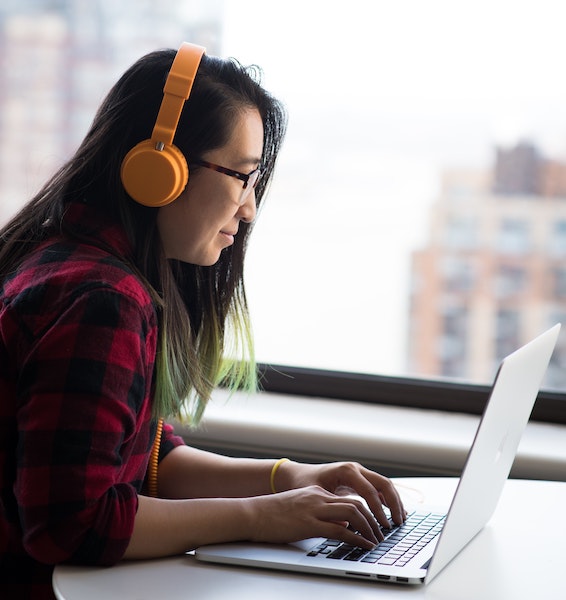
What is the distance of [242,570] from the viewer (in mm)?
1000

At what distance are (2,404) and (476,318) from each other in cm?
124

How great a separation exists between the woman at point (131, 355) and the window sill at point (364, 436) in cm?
51

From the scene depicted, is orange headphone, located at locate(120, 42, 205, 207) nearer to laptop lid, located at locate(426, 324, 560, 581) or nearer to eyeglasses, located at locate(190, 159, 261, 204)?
eyeglasses, located at locate(190, 159, 261, 204)

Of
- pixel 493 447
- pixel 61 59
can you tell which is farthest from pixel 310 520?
pixel 61 59

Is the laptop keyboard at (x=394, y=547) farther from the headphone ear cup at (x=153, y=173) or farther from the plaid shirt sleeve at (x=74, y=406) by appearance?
the headphone ear cup at (x=153, y=173)

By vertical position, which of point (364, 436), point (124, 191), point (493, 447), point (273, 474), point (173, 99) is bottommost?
point (364, 436)

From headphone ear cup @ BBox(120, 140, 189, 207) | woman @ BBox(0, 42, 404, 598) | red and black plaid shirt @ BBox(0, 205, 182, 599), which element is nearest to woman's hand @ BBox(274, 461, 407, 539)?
woman @ BBox(0, 42, 404, 598)

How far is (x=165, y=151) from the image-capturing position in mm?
1106

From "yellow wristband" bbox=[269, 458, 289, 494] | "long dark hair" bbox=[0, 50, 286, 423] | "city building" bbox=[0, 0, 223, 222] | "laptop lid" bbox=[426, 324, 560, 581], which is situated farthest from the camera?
"city building" bbox=[0, 0, 223, 222]

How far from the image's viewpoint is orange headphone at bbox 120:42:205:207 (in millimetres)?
1100

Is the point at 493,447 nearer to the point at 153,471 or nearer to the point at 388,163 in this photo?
the point at 153,471

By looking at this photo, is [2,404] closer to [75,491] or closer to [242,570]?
[75,491]

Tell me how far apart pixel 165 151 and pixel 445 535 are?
1.81 feet

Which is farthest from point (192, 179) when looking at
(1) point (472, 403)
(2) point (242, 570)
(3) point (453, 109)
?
(1) point (472, 403)
